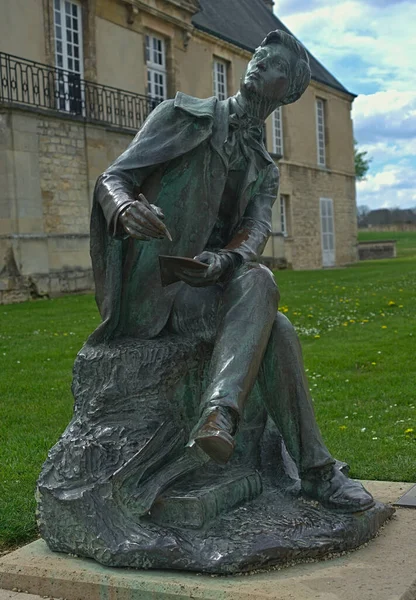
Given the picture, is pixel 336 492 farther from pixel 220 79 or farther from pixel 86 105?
pixel 220 79

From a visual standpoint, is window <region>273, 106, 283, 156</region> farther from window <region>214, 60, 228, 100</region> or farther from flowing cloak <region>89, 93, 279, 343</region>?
flowing cloak <region>89, 93, 279, 343</region>

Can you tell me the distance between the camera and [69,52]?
2238 cm

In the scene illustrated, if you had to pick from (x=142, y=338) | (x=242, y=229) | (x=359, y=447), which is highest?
(x=242, y=229)

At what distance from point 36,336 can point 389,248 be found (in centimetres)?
3233

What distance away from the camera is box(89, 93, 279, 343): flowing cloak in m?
3.71

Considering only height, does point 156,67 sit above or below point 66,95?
above

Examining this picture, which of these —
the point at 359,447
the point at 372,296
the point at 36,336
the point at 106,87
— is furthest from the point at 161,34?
the point at 359,447

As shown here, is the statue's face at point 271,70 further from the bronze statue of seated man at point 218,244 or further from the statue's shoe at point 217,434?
the statue's shoe at point 217,434

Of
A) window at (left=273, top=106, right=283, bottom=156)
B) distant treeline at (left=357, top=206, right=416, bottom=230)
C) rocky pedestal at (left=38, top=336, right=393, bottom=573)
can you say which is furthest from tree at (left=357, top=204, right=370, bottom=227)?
rocky pedestal at (left=38, top=336, right=393, bottom=573)

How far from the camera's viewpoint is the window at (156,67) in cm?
2592

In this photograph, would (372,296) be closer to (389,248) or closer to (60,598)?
(60,598)

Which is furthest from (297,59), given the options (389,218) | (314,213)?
(389,218)

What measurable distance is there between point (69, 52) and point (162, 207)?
19.7 metres

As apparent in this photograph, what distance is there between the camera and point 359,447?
18.6 feet
